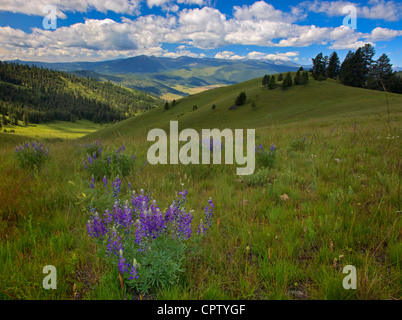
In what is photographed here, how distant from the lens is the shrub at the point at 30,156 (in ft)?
16.7

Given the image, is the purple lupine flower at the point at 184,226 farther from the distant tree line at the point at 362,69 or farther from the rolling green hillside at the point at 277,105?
the distant tree line at the point at 362,69

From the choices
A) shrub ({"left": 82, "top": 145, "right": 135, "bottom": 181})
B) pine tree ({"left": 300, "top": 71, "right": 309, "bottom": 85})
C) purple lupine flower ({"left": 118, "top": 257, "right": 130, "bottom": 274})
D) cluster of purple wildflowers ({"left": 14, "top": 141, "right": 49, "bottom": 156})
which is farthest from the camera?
pine tree ({"left": 300, "top": 71, "right": 309, "bottom": 85})

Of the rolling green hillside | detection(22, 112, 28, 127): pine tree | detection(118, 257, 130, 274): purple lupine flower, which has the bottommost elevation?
detection(118, 257, 130, 274): purple lupine flower

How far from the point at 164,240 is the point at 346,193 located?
307 cm

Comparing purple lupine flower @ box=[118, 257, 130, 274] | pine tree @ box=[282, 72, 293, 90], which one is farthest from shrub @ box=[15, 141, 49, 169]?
pine tree @ box=[282, 72, 293, 90]

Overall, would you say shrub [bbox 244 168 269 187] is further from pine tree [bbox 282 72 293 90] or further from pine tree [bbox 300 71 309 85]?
pine tree [bbox 300 71 309 85]

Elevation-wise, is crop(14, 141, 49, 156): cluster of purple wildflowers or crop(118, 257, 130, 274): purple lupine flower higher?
crop(14, 141, 49, 156): cluster of purple wildflowers

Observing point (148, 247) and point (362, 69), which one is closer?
point (148, 247)

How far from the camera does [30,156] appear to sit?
518cm

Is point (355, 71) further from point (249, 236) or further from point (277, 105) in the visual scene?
point (249, 236)

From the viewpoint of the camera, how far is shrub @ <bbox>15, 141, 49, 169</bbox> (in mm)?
5078

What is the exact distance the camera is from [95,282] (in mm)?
1842

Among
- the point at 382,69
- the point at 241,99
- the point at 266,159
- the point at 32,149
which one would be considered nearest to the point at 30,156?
the point at 32,149
